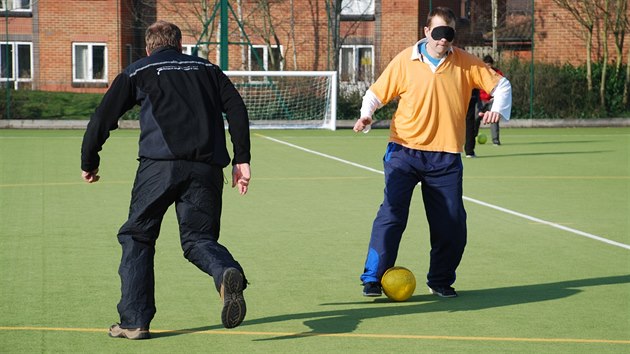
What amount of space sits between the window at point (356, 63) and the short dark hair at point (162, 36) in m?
25.7

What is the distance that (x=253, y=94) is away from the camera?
31.3m

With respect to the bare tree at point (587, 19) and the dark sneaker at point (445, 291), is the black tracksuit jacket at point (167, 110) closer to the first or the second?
the dark sneaker at point (445, 291)

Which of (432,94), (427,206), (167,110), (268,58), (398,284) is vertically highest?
(268,58)

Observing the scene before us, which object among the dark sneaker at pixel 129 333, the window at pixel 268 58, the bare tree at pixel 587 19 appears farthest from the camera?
the window at pixel 268 58

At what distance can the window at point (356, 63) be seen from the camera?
32.8 meters

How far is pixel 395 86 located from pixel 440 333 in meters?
1.92

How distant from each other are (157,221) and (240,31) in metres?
30.5

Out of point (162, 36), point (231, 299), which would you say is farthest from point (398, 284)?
point (162, 36)

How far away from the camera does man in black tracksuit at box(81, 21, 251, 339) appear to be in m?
6.69

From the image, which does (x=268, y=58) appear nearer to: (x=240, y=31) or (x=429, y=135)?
(x=240, y=31)

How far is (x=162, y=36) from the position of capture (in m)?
6.91

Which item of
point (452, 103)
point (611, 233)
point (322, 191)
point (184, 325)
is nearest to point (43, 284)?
point (184, 325)

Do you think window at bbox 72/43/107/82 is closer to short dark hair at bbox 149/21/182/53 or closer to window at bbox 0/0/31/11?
window at bbox 0/0/31/11

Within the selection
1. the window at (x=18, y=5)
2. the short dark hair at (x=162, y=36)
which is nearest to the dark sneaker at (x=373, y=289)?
the short dark hair at (x=162, y=36)
